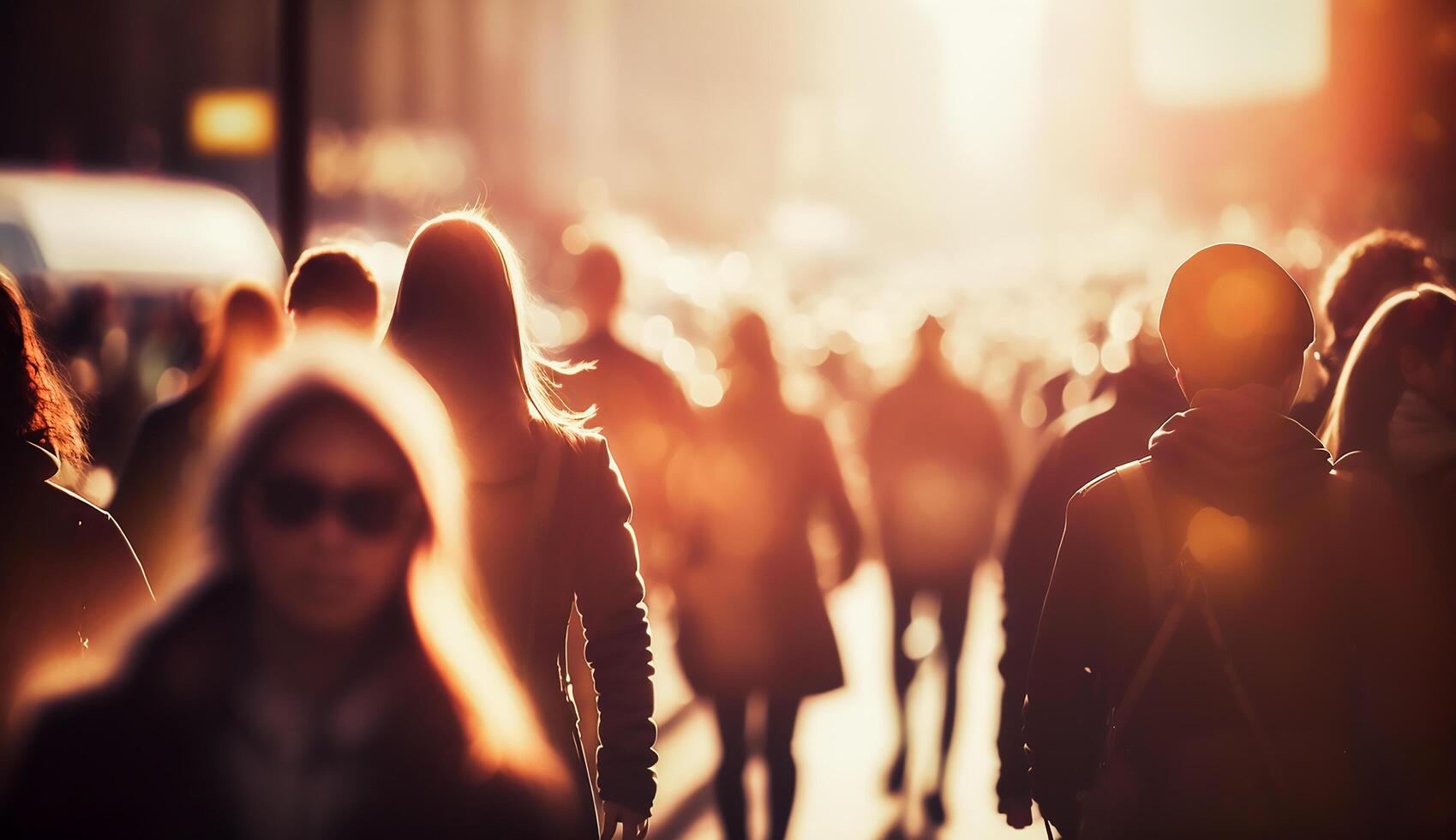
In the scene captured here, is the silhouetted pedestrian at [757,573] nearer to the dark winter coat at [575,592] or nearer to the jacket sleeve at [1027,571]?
the jacket sleeve at [1027,571]

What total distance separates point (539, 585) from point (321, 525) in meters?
1.19

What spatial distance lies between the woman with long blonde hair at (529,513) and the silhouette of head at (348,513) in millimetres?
967

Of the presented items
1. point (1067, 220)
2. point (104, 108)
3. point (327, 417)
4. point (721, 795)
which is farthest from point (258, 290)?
point (1067, 220)

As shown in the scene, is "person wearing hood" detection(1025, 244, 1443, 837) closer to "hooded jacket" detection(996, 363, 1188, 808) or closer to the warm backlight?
"hooded jacket" detection(996, 363, 1188, 808)

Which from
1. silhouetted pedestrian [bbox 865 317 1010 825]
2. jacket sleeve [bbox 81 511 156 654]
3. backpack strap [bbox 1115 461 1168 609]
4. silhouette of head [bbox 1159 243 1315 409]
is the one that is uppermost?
silhouette of head [bbox 1159 243 1315 409]

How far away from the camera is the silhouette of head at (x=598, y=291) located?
6.60 metres

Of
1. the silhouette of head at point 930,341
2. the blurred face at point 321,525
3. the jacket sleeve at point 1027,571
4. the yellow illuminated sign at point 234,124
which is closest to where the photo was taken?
the blurred face at point 321,525

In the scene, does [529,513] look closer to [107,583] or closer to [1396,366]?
[107,583]

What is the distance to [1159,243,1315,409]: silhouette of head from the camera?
3000 millimetres

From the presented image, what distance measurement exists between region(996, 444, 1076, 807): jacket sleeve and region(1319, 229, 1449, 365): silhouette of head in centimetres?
90

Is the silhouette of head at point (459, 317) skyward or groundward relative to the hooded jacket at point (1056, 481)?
skyward

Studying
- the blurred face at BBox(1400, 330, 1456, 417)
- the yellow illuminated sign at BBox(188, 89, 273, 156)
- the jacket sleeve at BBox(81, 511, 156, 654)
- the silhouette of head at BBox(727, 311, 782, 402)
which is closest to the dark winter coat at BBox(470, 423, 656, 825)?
the jacket sleeve at BBox(81, 511, 156, 654)

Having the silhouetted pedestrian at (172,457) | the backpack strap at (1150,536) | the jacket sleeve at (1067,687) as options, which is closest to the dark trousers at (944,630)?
the silhouetted pedestrian at (172,457)

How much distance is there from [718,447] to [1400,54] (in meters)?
Result: 9.77
